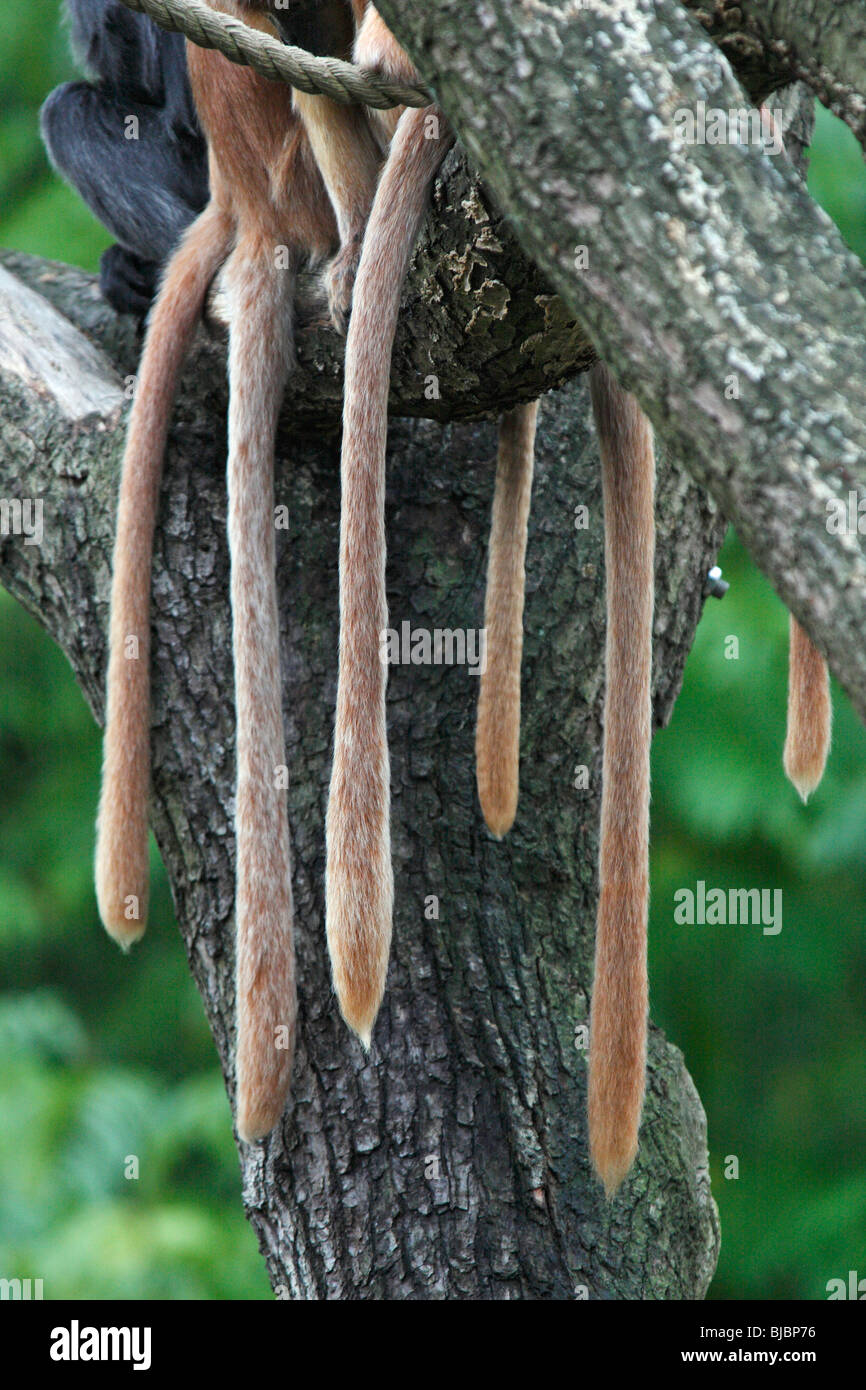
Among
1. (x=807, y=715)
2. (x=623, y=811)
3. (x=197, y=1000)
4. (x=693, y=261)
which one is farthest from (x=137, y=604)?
(x=197, y=1000)

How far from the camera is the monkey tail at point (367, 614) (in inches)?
54.6

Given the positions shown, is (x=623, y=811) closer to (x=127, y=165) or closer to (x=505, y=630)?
(x=505, y=630)

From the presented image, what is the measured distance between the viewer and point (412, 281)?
1.61 meters

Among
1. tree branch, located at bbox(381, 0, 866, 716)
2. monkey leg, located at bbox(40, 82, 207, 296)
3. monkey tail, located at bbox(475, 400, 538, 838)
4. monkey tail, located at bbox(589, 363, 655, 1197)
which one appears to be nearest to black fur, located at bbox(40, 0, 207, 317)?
monkey leg, located at bbox(40, 82, 207, 296)

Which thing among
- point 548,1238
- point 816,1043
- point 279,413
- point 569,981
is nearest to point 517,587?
point 279,413

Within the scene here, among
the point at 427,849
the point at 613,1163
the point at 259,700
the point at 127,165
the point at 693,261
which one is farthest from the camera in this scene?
the point at 127,165

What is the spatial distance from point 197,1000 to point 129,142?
3.94 meters

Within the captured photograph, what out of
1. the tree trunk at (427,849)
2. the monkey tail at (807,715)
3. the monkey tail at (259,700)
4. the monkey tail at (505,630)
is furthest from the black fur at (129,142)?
the monkey tail at (807,715)

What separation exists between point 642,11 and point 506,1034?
52.5 inches

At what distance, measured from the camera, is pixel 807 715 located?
76.7 inches

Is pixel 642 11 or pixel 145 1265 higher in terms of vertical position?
pixel 642 11

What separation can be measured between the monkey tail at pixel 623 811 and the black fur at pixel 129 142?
1117 millimetres

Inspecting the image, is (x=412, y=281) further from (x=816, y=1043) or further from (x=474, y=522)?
(x=816, y=1043)

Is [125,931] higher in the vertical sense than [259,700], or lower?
lower
